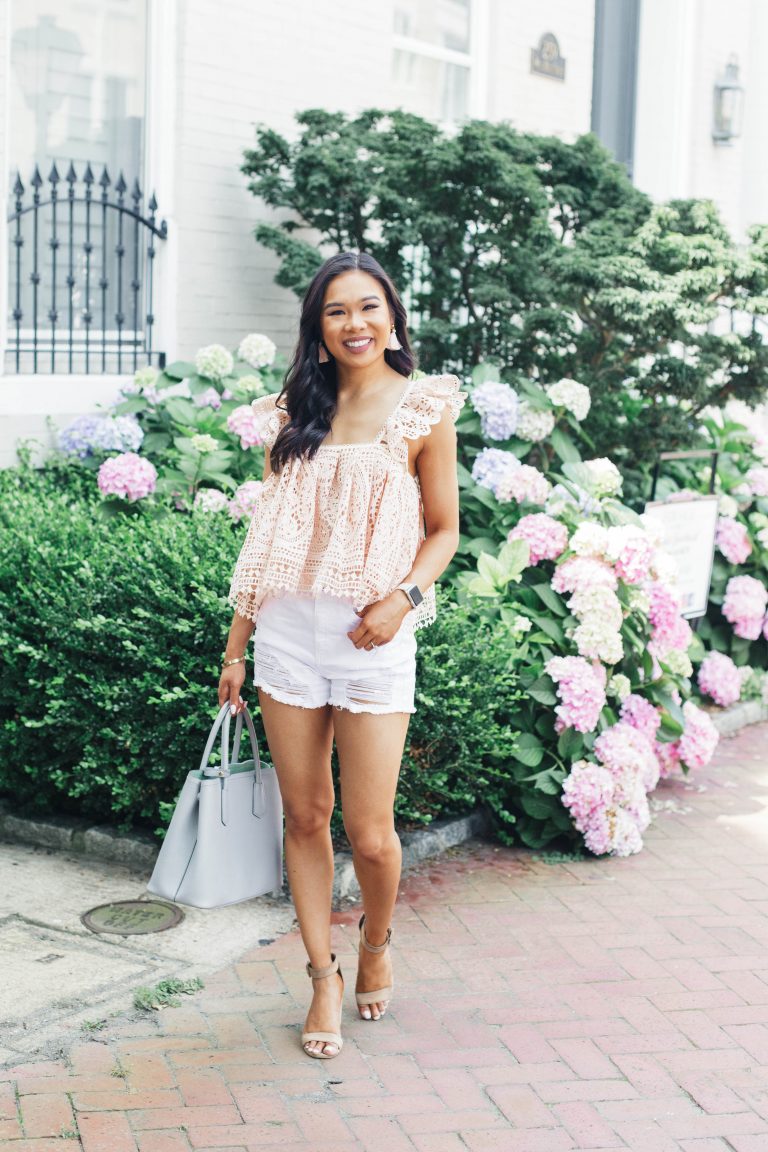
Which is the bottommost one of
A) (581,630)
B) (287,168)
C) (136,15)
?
(581,630)

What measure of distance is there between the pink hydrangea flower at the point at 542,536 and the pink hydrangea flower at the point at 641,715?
64 centimetres

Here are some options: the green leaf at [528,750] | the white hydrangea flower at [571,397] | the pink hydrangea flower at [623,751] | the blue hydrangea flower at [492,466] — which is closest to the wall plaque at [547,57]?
the white hydrangea flower at [571,397]

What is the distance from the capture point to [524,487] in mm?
5973

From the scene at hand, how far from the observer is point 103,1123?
3.15 m

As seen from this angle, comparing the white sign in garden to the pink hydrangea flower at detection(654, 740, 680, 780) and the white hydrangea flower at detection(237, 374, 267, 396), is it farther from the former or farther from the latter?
the white hydrangea flower at detection(237, 374, 267, 396)

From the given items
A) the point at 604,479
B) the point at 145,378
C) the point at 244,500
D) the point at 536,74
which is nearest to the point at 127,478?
the point at 244,500

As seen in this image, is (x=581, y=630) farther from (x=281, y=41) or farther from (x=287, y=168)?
(x=281, y=41)

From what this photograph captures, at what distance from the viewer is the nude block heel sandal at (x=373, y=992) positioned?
145 inches

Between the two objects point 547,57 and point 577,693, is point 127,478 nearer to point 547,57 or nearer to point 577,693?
point 577,693

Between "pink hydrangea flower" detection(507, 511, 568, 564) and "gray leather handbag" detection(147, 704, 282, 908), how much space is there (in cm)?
230

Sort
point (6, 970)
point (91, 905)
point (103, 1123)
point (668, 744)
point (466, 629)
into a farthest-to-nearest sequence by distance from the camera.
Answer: point (668, 744) → point (466, 629) → point (91, 905) → point (6, 970) → point (103, 1123)

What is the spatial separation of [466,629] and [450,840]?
2.60 ft

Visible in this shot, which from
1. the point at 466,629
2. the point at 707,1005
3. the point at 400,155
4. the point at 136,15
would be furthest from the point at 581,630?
the point at 136,15

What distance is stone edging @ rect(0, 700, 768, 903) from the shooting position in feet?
15.3
